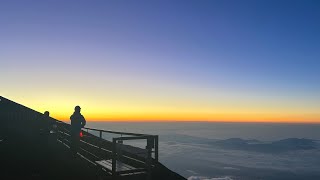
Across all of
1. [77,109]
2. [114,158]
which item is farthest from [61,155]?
[114,158]

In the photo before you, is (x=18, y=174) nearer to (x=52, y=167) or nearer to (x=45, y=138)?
(x=52, y=167)

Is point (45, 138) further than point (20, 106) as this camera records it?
No

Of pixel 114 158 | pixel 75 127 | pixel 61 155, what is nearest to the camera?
pixel 114 158

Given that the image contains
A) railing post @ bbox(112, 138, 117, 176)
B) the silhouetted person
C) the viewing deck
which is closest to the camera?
railing post @ bbox(112, 138, 117, 176)

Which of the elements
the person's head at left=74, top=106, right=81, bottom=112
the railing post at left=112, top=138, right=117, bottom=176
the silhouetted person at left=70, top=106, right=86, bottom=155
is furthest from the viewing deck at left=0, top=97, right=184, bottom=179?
the person's head at left=74, top=106, right=81, bottom=112

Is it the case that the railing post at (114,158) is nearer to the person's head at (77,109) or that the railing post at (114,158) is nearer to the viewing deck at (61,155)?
the viewing deck at (61,155)

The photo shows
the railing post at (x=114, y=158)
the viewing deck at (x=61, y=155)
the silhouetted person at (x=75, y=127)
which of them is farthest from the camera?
the silhouetted person at (x=75, y=127)

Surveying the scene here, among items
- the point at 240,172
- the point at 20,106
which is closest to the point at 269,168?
the point at 240,172

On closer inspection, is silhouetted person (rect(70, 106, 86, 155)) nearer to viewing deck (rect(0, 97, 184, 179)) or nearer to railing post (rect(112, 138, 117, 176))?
viewing deck (rect(0, 97, 184, 179))

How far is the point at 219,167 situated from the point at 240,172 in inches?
747

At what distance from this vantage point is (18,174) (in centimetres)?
995

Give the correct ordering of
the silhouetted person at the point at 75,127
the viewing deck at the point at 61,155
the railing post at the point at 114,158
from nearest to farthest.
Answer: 1. the railing post at the point at 114,158
2. the viewing deck at the point at 61,155
3. the silhouetted person at the point at 75,127

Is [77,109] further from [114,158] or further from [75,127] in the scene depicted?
[114,158]

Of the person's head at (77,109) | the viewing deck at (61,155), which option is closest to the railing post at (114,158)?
the viewing deck at (61,155)
